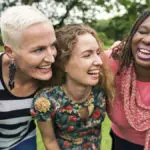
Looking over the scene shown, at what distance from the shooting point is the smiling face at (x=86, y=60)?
99.6 inches

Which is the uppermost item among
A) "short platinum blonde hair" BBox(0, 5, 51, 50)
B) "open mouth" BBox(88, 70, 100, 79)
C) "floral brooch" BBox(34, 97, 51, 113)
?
"short platinum blonde hair" BBox(0, 5, 51, 50)

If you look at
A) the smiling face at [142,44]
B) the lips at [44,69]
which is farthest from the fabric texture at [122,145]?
the lips at [44,69]

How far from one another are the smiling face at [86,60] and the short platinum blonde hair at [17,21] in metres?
0.29

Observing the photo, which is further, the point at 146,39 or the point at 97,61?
the point at 146,39

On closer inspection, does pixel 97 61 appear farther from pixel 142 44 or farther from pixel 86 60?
pixel 142 44

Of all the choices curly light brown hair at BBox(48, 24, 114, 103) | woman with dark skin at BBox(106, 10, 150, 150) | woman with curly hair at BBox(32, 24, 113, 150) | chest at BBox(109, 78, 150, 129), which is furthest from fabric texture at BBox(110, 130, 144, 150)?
curly light brown hair at BBox(48, 24, 114, 103)

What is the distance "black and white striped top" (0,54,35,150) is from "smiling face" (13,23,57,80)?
26cm

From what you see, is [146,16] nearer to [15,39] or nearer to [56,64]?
[56,64]

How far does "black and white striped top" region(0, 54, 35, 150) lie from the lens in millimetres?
2674

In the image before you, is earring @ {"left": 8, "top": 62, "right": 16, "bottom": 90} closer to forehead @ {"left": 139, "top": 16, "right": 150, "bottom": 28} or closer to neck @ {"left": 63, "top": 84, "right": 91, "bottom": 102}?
neck @ {"left": 63, "top": 84, "right": 91, "bottom": 102}

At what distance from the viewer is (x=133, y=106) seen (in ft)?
9.37

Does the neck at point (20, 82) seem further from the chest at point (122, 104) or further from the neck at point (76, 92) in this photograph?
the chest at point (122, 104)

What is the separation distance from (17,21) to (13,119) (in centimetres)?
76

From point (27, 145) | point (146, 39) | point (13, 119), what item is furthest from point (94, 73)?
point (27, 145)
